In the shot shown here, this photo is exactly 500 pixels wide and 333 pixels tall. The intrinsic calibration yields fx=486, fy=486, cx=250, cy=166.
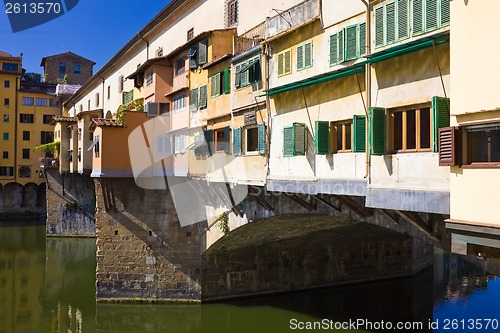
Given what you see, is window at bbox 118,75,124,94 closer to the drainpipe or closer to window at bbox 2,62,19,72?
window at bbox 2,62,19,72

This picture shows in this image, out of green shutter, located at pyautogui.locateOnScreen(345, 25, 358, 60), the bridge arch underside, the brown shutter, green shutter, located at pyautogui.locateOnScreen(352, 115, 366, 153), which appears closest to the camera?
the brown shutter

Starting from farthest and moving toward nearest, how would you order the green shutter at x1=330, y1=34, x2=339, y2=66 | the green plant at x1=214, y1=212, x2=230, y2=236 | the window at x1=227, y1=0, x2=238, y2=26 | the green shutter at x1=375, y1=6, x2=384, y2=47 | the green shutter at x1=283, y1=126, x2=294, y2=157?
the window at x1=227, y1=0, x2=238, y2=26 < the green plant at x1=214, y1=212, x2=230, y2=236 < the green shutter at x1=283, y1=126, x2=294, y2=157 < the green shutter at x1=330, y1=34, x2=339, y2=66 < the green shutter at x1=375, y1=6, x2=384, y2=47

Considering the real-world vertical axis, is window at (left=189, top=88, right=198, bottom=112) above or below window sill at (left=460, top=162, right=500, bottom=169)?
above

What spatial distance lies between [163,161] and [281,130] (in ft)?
32.5

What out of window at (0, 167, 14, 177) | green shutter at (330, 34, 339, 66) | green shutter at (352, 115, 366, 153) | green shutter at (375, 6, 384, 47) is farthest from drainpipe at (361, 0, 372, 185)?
window at (0, 167, 14, 177)

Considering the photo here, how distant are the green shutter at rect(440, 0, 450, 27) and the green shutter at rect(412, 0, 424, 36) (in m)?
0.46

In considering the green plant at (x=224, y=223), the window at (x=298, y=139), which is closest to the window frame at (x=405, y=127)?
the window at (x=298, y=139)

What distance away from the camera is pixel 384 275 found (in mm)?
27891

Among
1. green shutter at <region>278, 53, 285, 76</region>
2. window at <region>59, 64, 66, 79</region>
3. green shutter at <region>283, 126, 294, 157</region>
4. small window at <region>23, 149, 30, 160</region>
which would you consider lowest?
green shutter at <region>283, 126, 294, 157</region>

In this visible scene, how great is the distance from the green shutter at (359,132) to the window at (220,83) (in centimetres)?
806

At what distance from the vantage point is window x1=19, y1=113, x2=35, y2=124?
58.6 m

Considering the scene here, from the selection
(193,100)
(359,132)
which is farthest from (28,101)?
(359,132)

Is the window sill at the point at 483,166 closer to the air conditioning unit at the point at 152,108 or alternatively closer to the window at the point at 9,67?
the air conditioning unit at the point at 152,108

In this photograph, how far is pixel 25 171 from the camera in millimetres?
58156
